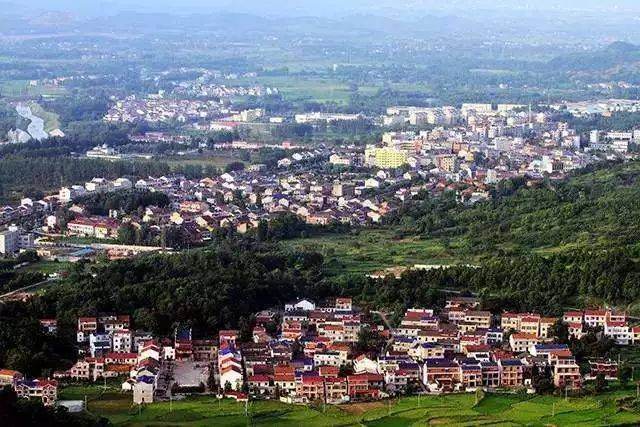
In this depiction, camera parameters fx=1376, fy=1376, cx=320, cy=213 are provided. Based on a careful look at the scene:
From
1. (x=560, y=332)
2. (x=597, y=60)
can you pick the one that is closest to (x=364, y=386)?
(x=560, y=332)

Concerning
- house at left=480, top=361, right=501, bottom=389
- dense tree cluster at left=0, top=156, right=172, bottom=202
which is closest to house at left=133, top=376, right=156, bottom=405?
house at left=480, top=361, right=501, bottom=389

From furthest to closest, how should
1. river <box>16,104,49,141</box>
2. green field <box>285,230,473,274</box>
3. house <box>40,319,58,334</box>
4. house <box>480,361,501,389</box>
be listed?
1. river <box>16,104,49,141</box>
2. green field <box>285,230,473,274</box>
3. house <box>40,319,58,334</box>
4. house <box>480,361,501,389</box>

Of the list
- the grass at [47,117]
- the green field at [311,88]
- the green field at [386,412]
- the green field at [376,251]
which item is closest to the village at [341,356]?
the green field at [386,412]

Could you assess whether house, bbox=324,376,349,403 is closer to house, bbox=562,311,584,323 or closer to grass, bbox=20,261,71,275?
house, bbox=562,311,584,323

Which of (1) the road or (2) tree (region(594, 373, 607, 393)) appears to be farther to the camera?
(1) the road

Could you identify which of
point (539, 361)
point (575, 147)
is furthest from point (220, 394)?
point (575, 147)

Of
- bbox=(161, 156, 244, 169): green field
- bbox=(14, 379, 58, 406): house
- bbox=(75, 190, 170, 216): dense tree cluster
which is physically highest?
bbox=(14, 379, 58, 406): house

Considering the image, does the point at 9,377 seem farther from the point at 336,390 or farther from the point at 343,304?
the point at 343,304

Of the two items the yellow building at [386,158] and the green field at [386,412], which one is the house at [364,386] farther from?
the yellow building at [386,158]

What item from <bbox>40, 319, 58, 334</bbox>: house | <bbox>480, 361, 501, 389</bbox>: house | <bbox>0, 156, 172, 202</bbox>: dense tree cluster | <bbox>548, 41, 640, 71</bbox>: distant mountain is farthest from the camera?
<bbox>548, 41, 640, 71</bbox>: distant mountain
